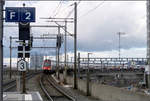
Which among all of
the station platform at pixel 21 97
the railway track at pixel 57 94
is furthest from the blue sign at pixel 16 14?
the railway track at pixel 57 94

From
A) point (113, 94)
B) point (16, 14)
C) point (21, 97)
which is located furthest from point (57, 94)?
point (16, 14)

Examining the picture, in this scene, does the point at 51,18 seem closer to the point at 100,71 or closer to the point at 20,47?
the point at 20,47

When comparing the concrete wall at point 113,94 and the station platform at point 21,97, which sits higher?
the concrete wall at point 113,94

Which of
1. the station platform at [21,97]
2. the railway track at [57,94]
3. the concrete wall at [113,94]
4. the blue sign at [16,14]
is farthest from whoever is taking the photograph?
the railway track at [57,94]

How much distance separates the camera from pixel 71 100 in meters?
26.7

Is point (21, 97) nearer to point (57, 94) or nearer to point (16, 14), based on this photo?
point (57, 94)

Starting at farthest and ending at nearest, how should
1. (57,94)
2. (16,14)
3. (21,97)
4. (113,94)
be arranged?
1. (57,94)
2. (21,97)
3. (113,94)
4. (16,14)

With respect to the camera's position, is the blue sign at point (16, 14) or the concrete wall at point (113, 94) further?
the concrete wall at point (113, 94)

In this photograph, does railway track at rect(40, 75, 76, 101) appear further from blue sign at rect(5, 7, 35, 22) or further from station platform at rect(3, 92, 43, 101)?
blue sign at rect(5, 7, 35, 22)

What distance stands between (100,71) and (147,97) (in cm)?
4387

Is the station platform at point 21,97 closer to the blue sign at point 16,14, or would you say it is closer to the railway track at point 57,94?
the railway track at point 57,94

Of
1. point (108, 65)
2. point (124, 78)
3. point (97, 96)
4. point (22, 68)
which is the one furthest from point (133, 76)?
point (22, 68)

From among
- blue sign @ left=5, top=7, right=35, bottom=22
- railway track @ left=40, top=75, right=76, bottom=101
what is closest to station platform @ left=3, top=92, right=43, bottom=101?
railway track @ left=40, top=75, right=76, bottom=101

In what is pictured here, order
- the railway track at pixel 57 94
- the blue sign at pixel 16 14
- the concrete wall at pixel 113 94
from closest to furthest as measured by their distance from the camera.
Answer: the blue sign at pixel 16 14
the concrete wall at pixel 113 94
the railway track at pixel 57 94
